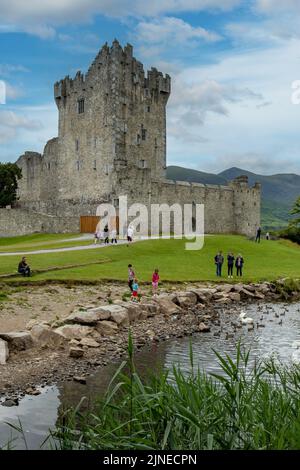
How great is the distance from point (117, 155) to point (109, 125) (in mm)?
4235

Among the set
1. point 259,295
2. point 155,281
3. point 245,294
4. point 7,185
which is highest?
point 7,185

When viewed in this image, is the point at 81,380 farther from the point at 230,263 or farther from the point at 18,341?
the point at 230,263

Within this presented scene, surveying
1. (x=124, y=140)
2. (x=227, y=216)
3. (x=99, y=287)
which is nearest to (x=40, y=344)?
(x=99, y=287)

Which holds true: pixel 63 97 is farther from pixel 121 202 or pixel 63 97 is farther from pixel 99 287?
pixel 99 287

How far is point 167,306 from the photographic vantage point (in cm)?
3170

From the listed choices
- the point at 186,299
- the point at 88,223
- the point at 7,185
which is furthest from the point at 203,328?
the point at 7,185

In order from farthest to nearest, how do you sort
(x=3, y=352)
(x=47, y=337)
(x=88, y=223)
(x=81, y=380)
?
1. (x=88, y=223)
2. (x=47, y=337)
3. (x=3, y=352)
4. (x=81, y=380)

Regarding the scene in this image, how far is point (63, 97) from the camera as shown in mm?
84125

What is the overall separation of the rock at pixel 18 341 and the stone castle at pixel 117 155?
48.8 meters

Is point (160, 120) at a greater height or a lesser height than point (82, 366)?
greater

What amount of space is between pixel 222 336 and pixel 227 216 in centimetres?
5898

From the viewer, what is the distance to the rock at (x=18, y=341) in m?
21.2

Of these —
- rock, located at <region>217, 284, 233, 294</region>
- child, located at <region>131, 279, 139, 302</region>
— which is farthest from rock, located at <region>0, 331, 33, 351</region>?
rock, located at <region>217, 284, 233, 294</region>

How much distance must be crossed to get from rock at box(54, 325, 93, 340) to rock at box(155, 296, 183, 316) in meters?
7.47
